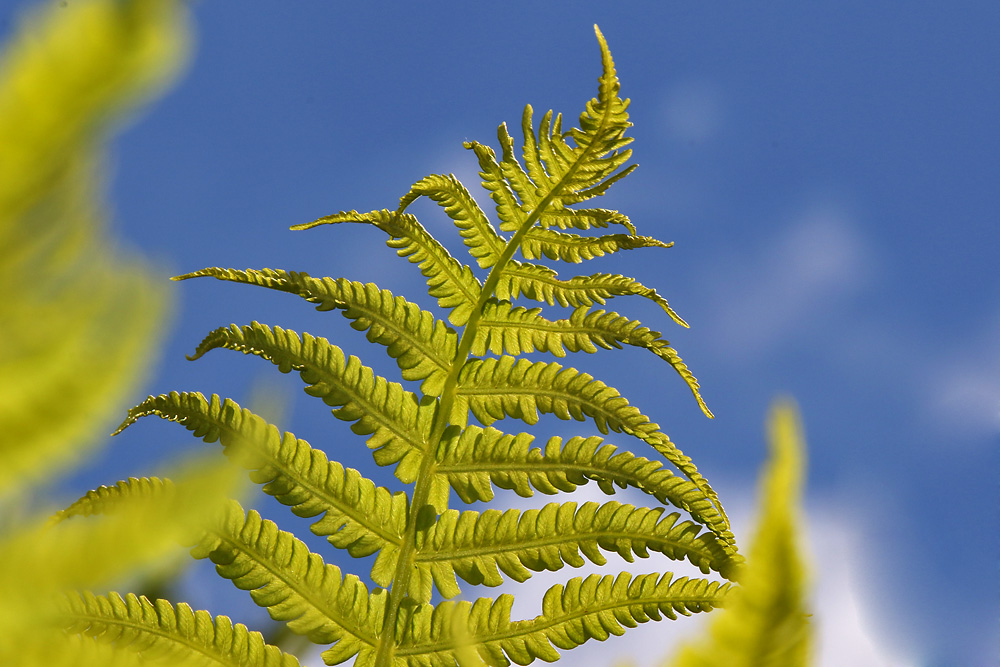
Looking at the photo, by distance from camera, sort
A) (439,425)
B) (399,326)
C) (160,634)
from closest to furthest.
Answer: (160,634), (439,425), (399,326)

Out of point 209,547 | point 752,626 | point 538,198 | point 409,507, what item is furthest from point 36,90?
point 538,198

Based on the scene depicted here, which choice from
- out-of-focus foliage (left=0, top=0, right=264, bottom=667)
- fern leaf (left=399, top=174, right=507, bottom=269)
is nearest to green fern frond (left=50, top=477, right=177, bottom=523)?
fern leaf (left=399, top=174, right=507, bottom=269)

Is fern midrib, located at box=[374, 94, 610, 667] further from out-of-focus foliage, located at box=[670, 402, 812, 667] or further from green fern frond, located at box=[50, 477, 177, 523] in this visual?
out-of-focus foliage, located at box=[670, 402, 812, 667]

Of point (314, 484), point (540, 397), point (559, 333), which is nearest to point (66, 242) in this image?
point (314, 484)

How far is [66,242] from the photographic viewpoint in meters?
0.45

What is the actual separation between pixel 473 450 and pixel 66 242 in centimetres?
164

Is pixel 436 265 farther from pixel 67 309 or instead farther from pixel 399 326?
pixel 67 309

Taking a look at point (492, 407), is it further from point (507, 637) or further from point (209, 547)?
point (209, 547)

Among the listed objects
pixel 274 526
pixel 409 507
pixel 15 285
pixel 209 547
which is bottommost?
pixel 15 285

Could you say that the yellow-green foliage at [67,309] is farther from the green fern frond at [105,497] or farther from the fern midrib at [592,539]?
the fern midrib at [592,539]

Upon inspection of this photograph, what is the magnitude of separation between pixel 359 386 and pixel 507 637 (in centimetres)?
71

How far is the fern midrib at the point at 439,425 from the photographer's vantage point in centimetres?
183

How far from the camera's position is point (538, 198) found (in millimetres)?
2418

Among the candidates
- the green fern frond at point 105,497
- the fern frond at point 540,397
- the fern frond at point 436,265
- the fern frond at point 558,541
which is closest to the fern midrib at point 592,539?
the fern frond at point 558,541
